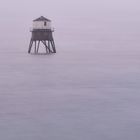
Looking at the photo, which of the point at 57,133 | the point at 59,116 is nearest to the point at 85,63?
the point at 59,116

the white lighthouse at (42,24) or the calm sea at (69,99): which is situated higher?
the white lighthouse at (42,24)

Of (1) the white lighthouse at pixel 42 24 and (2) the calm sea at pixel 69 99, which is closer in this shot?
(2) the calm sea at pixel 69 99

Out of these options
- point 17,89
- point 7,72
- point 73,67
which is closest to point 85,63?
point 73,67

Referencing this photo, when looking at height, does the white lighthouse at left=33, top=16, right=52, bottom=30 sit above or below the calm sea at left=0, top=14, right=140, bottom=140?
above

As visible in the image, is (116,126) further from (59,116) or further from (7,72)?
(7,72)

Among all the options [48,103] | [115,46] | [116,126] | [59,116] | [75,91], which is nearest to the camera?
[116,126]

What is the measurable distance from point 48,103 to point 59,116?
276 centimetres

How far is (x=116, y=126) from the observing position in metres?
23.2

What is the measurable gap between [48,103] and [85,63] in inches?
749

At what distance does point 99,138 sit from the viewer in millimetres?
21688

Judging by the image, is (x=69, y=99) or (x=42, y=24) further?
(x=42, y=24)

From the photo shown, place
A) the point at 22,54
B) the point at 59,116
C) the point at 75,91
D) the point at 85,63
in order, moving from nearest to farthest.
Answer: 1. the point at 59,116
2. the point at 75,91
3. the point at 85,63
4. the point at 22,54

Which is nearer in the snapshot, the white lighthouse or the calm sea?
the calm sea

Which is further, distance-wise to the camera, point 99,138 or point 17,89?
point 17,89
